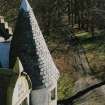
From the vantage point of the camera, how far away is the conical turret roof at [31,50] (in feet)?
47.0

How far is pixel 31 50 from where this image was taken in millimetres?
14367

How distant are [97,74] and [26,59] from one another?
24.6m

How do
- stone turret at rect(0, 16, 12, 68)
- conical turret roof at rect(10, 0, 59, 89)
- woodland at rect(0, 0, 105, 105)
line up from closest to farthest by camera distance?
conical turret roof at rect(10, 0, 59, 89) → stone turret at rect(0, 16, 12, 68) → woodland at rect(0, 0, 105, 105)

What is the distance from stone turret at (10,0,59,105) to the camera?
14.3 meters

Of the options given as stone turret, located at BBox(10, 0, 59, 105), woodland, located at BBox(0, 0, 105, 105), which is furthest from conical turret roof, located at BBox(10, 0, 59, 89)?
woodland, located at BBox(0, 0, 105, 105)

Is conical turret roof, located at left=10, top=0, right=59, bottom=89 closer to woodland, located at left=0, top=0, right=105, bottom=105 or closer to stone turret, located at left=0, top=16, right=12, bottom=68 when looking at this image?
stone turret, located at left=0, top=16, right=12, bottom=68

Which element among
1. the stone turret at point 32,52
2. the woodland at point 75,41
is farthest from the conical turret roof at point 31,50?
the woodland at point 75,41

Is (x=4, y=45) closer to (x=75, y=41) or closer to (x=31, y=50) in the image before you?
(x=31, y=50)

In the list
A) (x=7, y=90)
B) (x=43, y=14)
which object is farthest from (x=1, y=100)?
(x=43, y=14)

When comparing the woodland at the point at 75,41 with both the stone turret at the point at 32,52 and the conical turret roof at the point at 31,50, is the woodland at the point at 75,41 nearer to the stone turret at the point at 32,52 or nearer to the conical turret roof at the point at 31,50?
the stone turret at the point at 32,52

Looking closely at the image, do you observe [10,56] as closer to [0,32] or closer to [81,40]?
[0,32]

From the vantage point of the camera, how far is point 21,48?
14.5 m

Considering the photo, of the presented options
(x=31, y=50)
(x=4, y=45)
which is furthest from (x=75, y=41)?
(x=31, y=50)

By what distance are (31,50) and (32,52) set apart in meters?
0.09
